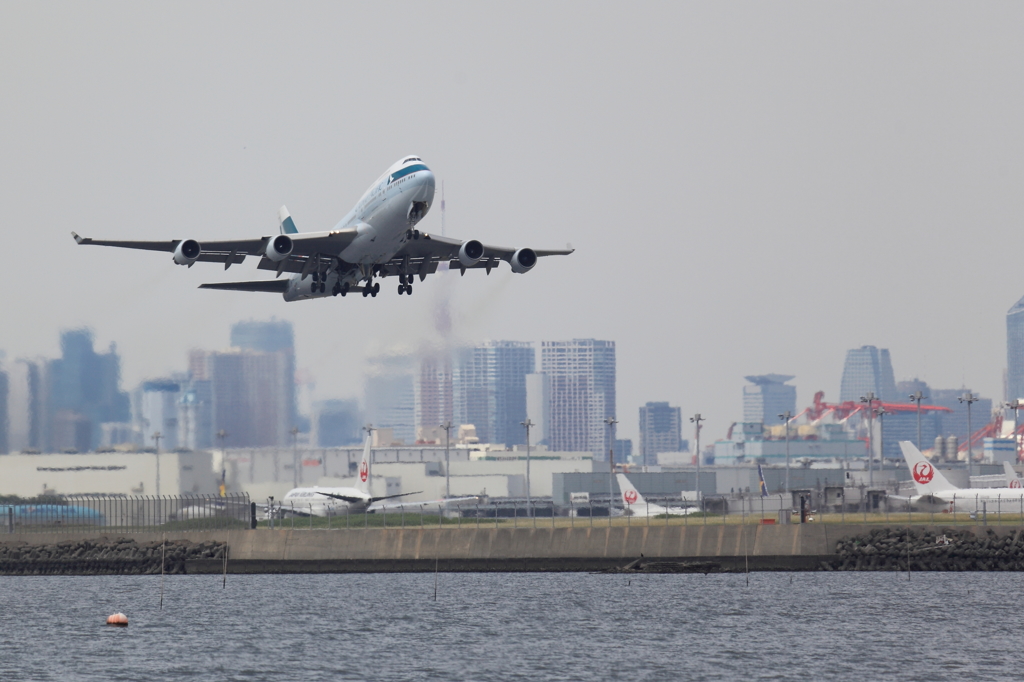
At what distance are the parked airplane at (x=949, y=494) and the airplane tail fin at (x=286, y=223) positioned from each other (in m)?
51.9

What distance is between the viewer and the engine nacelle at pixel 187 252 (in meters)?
67.2

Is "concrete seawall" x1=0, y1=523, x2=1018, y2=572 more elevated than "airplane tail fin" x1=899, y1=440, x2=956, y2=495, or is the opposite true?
"airplane tail fin" x1=899, y1=440, x2=956, y2=495

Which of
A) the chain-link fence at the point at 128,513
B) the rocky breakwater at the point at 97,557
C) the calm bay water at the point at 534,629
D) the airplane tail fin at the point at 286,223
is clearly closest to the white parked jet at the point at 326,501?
the chain-link fence at the point at 128,513

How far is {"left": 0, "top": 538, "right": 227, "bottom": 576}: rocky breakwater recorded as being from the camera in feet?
329

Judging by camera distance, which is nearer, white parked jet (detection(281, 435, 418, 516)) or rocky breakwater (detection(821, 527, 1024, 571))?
rocky breakwater (detection(821, 527, 1024, 571))

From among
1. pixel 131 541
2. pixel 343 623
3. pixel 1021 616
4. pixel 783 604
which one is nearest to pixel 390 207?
pixel 343 623

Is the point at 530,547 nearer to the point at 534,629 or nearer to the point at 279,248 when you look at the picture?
the point at 534,629

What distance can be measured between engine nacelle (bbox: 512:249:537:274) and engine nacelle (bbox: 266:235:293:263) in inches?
460

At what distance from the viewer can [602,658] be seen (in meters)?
62.0

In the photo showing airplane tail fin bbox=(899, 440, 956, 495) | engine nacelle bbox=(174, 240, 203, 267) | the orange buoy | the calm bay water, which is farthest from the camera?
airplane tail fin bbox=(899, 440, 956, 495)

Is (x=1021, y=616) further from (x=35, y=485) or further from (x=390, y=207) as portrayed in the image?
(x=35, y=485)

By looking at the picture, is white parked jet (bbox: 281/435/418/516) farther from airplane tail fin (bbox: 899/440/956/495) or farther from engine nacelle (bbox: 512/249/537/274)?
engine nacelle (bbox: 512/249/537/274)

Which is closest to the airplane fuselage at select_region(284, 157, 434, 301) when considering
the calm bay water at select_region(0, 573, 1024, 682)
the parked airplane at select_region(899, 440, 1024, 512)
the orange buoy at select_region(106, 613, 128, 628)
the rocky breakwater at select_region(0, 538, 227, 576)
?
the calm bay water at select_region(0, 573, 1024, 682)

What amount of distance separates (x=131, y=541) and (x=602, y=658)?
51.0 meters
